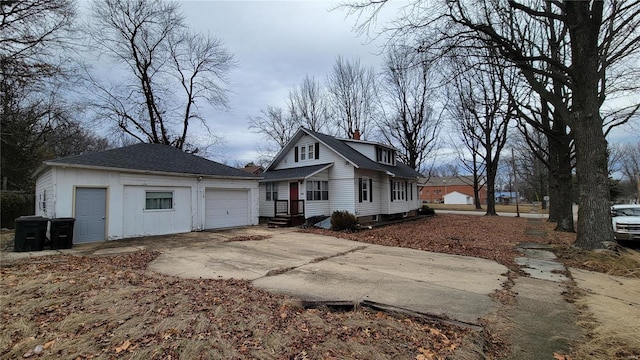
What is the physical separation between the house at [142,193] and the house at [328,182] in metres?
2.75

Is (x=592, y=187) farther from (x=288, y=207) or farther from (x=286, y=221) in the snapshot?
(x=288, y=207)

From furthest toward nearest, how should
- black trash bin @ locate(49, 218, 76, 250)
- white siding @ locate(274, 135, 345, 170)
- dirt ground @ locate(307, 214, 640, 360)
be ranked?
white siding @ locate(274, 135, 345, 170) → black trash bin @ locate(49, 218, 76, 250) → dirt ground @ locate(307, 214, 640, 360)

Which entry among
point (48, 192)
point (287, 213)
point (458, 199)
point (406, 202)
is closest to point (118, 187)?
point (48, 192)

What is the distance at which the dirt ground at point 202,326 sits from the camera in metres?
3.28

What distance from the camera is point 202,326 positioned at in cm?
376

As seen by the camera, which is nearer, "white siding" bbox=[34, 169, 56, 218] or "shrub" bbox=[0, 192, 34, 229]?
"white siding" bbox=[34, 169, 56, 218]

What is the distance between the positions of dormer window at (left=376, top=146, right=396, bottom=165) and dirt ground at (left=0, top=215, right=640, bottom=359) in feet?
56.7

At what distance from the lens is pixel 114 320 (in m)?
3.95

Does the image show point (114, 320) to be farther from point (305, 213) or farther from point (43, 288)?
point (305, 213)

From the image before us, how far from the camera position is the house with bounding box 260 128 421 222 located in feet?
59.9

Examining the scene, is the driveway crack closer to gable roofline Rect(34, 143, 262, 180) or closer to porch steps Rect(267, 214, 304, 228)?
porch steps Rect(267, 214, 304, 228)

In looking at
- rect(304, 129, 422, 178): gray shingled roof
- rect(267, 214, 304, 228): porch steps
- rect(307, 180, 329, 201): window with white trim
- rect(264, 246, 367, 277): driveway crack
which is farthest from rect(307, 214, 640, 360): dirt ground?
rect(304, 129, 422, 178): gray shingled roof

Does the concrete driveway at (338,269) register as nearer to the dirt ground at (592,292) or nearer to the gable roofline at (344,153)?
the dirt ground at (592,292)

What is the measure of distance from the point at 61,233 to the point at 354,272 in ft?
32.7
